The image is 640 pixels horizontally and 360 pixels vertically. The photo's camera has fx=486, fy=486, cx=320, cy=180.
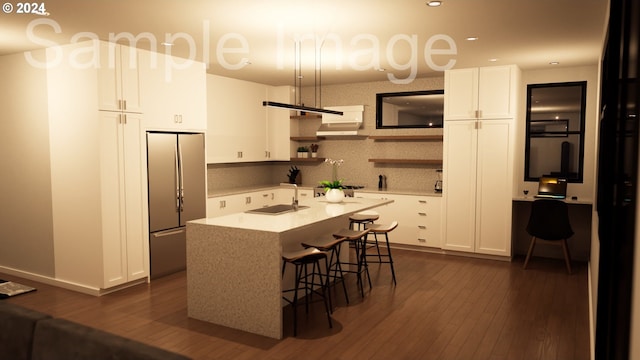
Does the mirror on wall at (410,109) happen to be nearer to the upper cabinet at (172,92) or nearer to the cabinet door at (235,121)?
the cabinet door at (235,121)

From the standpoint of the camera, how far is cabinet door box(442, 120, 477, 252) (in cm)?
654

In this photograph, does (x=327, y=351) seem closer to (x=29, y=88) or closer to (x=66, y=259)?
(x=66, y=259)

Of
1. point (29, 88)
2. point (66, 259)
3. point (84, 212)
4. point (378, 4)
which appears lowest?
point (66, 259)

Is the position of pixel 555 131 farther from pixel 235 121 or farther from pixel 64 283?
pixel 64 283

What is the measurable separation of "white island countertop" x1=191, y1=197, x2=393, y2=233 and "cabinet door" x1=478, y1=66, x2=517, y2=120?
2.23 meters

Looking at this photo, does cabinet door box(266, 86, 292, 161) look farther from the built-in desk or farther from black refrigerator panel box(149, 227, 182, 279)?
the built-in desk

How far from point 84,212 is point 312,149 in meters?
4.02

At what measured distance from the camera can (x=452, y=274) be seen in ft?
19.2

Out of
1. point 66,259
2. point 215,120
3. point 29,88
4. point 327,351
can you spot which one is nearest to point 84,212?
point 66,259

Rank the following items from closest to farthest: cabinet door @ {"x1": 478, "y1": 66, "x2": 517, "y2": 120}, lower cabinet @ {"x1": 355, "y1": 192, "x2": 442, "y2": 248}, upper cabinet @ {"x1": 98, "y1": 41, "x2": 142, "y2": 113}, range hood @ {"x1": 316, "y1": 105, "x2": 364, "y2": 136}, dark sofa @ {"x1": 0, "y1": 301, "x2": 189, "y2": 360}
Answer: dark sofa @ {"x1": 0, "y1": 301, "x2": 189, "y2": 360}
upper cabinet @ {"x1": 98, "y1": 41, "x2": 142, "y2": 113}
cabinet door @ {"x1": 478, "y1": 66, "x2": 517, "y2": 120}
lower cabinet @ {"x1": 355, "y1": 192, "x2": 442, "y2": 248}
range hood @ {"x1": 316, "y1": 105, "x2": 364, "y2": 136}

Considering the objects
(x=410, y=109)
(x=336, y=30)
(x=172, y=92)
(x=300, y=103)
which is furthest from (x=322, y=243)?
(x=410, y=109)

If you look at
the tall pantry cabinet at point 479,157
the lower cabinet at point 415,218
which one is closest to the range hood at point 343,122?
the lower cabinet at point 415,218

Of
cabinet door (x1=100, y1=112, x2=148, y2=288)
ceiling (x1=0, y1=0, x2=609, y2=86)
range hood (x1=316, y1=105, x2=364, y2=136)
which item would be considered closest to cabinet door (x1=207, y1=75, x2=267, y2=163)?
ceiling (x1=0, y1=0, x2=609, y2=86)

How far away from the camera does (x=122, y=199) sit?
5.11 metres
